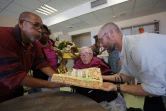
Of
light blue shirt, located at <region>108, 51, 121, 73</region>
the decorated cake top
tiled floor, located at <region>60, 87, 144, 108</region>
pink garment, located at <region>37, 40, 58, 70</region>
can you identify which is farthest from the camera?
tiled floor, located at <region>60, 87, 144, 108</region>

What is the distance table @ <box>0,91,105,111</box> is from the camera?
26.7 inches

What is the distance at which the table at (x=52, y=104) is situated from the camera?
68 centimetres

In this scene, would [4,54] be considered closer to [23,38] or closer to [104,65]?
[23,38]

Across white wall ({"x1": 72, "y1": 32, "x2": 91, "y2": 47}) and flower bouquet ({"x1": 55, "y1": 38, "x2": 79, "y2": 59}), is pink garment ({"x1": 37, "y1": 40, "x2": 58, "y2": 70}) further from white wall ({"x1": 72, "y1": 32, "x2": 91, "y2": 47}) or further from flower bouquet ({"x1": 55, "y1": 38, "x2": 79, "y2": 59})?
white wall ({"x1": 72, "y1": 32, "x2": 91, "y2": 47})

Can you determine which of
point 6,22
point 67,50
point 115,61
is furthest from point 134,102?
point 6,22

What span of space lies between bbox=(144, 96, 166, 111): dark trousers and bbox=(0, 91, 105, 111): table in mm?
585

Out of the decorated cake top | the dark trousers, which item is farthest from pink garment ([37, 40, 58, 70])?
the dark trousers

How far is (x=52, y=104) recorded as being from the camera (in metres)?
0.73

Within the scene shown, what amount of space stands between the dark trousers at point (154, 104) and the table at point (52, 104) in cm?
58

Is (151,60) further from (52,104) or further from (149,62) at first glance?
(52,104)

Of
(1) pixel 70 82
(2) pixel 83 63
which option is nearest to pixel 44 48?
(2) pixel 83 63

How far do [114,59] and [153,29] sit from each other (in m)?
4.13

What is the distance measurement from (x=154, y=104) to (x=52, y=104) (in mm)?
871

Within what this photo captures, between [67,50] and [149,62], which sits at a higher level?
[67,50]
